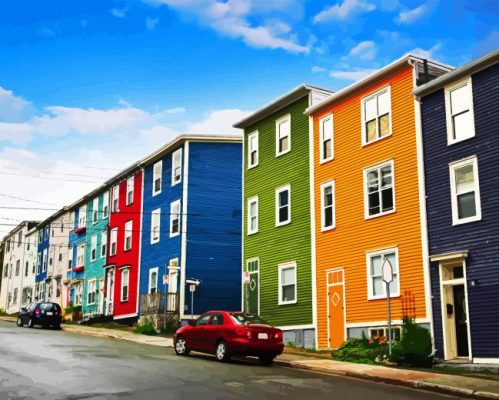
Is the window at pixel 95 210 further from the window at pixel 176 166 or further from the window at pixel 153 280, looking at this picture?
the window at pixel 176 166

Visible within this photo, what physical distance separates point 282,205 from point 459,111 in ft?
32.9

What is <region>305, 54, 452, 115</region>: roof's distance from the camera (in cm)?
2217

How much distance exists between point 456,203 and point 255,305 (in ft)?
39.7

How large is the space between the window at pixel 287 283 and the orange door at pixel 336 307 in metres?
2.43

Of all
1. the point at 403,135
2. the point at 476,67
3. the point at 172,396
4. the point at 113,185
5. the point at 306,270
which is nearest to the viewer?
the point at 172,396

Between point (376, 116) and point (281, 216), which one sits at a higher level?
point (376, 116)

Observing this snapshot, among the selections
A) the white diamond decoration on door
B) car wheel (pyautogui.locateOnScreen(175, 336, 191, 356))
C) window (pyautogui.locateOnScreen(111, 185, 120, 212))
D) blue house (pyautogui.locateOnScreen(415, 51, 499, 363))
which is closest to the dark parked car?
window (pyautogui.locateOnScreen(111, 185, 120, 212))

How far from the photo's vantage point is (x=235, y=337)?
18.9 metres

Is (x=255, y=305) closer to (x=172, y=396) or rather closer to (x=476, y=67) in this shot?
(x=476, y=67)

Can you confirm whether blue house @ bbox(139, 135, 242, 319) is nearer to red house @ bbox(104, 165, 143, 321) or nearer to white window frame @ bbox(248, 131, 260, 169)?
red house @ bbox(104, 165, 143, 321)

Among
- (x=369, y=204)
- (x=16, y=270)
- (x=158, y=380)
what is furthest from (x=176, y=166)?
(x=16, y=270)

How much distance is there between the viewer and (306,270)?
85.8 ft

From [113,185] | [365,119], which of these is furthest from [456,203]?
[113,185]

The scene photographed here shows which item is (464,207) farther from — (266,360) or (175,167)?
(175,167)
